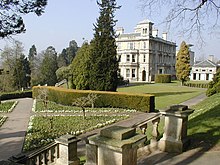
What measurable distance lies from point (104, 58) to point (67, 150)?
18.1 m

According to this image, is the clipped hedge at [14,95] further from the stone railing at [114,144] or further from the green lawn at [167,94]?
the stone railing at [114,144]

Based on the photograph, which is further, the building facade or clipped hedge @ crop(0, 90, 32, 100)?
the building facade

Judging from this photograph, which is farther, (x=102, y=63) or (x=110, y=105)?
(x=102, y=63)

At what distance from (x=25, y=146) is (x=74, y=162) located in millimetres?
5483

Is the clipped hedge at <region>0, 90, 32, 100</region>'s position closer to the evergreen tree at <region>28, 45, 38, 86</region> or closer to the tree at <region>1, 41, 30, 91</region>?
the tree at <region>1, 41, 30, 91</region>

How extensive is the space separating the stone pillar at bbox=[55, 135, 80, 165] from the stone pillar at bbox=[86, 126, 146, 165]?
1.87 meters

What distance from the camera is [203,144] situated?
5559 mm

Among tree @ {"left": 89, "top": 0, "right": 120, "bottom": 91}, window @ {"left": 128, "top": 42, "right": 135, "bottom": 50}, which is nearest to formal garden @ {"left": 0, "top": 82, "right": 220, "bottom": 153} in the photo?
tree @ {"left": 89, "top": 0, "right": 120, "bottom": 91}

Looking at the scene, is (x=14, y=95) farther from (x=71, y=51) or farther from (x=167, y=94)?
(x=71, y=51)

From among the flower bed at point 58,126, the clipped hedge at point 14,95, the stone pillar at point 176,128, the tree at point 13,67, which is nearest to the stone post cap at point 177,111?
the stone pillar at point 176,128

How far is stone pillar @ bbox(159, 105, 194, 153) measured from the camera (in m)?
5.18

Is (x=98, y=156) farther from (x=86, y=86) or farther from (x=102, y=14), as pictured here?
(x=102, y=14)

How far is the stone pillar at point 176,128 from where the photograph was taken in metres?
5.18

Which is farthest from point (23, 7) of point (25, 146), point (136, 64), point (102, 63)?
point (136, 64)
